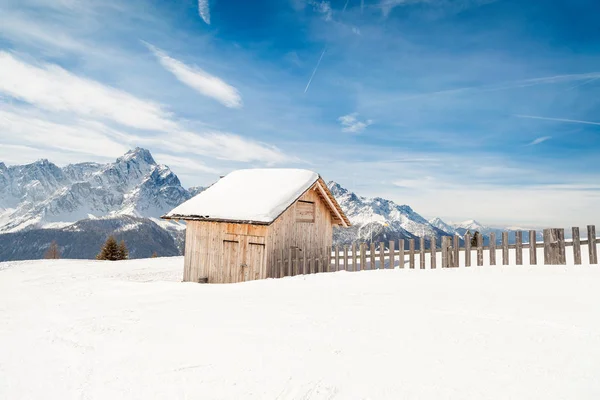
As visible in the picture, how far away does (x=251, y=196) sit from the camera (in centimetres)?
1739

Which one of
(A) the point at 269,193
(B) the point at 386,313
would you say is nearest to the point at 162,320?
(B) the point at 386,313

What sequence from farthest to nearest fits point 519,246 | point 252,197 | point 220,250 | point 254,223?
point 252,197, point 220,250, point 254,223, point 519,246

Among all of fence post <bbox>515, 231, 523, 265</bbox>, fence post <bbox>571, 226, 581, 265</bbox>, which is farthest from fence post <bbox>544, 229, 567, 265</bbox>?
fence post <bbox>515, 231, 523, 265</bbox>

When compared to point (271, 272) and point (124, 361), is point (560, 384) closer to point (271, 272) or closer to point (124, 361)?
point (124, 361)

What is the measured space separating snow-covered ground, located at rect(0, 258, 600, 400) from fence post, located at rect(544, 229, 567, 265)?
129cm

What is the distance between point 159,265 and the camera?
25.1 m

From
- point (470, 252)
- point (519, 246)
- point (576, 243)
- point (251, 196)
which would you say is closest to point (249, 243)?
point (251, 196)

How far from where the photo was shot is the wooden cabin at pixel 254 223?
620 inches

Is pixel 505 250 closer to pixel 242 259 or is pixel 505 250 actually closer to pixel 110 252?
pixel 242 259

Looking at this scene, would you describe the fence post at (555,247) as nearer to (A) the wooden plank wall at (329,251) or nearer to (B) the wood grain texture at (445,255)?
(A) the wooden plank wall at (329,251)

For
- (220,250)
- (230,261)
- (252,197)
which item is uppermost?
(252,197)

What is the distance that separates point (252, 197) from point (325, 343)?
40.4 ft

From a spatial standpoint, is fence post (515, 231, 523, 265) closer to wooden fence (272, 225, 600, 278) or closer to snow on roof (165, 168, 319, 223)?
wooden fence (272, 225, 600, 278)

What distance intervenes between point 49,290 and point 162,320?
9.00 meters
